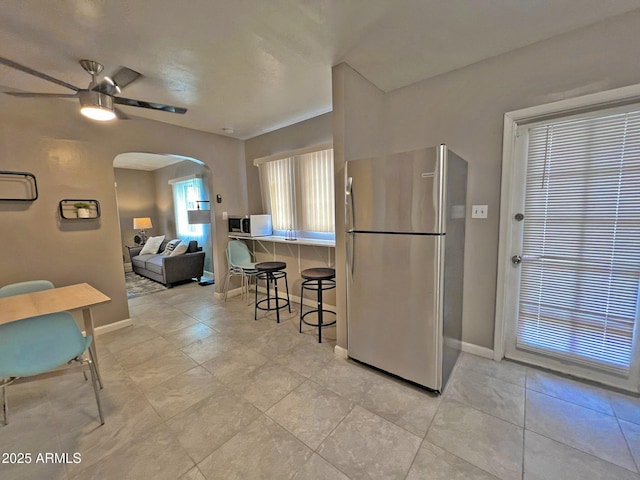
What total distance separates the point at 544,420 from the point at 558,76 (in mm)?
2375

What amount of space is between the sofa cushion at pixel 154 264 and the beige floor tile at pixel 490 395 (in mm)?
5177

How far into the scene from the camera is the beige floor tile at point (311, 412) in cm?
161

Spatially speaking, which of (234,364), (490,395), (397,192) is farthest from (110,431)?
(490,395)

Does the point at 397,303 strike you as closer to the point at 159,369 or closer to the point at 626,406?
the point at 626,406

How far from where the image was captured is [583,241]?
6.41ft

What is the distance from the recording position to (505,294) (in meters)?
2.23

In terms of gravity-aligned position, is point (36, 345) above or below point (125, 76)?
below

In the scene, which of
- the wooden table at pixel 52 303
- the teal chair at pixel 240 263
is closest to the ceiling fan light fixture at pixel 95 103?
the wooden table at pixel 52 303

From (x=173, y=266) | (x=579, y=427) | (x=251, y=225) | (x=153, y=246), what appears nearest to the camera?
(x=579, y=427)

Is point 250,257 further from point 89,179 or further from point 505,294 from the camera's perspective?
Answer: point 505,294

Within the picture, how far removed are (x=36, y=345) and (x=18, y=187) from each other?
195 cm

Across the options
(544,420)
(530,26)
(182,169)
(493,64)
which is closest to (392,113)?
(493,64)

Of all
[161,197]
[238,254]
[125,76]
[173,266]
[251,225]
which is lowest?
[173,266]

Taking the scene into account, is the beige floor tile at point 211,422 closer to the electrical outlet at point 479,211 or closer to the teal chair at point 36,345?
the teal chair at point 36,345
